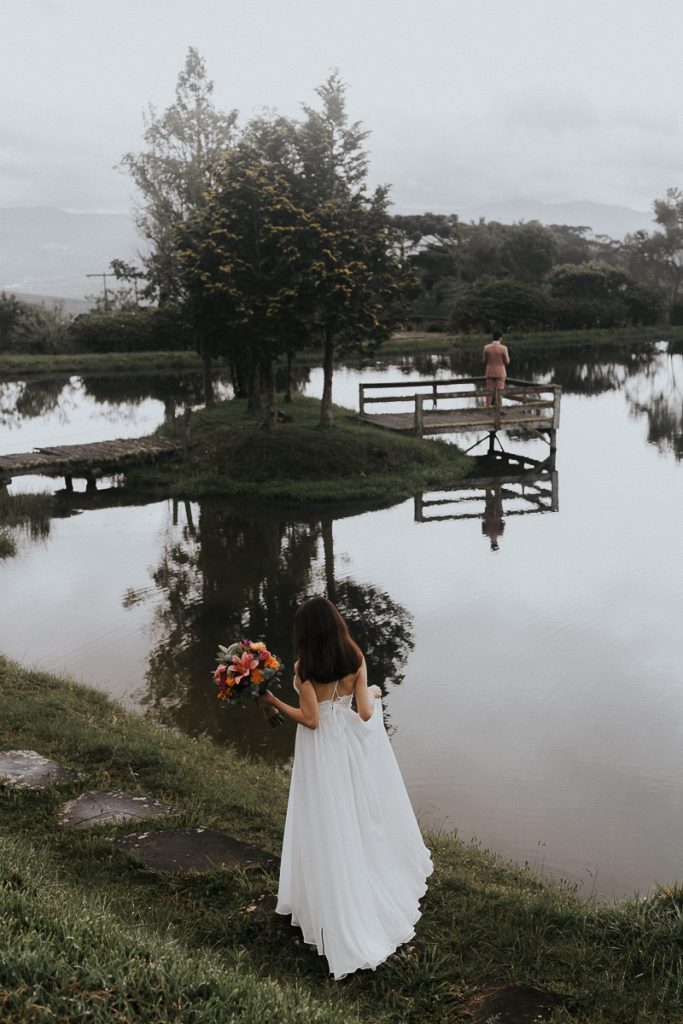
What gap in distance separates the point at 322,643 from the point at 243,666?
594 mm

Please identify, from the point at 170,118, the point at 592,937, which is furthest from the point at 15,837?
the point at 170,118

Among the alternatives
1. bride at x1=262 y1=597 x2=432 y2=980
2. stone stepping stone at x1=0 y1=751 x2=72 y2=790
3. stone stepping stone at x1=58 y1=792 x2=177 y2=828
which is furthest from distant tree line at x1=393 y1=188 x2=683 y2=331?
bride at x1=262 y1=597 x2=432 y2=980

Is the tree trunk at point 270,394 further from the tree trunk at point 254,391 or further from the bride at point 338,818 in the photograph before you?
the bride at point 338,818

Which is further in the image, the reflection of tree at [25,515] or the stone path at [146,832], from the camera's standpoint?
the reflection of tree at [25,515]

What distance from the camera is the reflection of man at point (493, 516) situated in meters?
19.2

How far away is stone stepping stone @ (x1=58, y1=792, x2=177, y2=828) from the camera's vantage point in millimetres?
7301

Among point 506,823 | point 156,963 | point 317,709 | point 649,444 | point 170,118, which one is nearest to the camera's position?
point 156,963

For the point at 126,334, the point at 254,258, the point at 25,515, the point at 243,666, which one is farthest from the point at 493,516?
the point at 126,334

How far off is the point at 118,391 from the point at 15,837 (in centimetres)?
4098

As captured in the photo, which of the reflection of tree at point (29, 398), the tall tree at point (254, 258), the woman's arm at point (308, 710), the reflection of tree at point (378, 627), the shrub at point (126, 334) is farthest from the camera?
the shrub at point (126, 334)

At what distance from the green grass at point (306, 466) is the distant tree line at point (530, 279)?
3653 centimetres

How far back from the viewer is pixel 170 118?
32.2 m

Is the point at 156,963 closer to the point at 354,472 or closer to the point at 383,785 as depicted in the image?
the point at 383,785

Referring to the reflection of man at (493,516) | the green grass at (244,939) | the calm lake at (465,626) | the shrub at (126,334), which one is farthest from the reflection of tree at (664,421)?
the shrub at (126,334)
